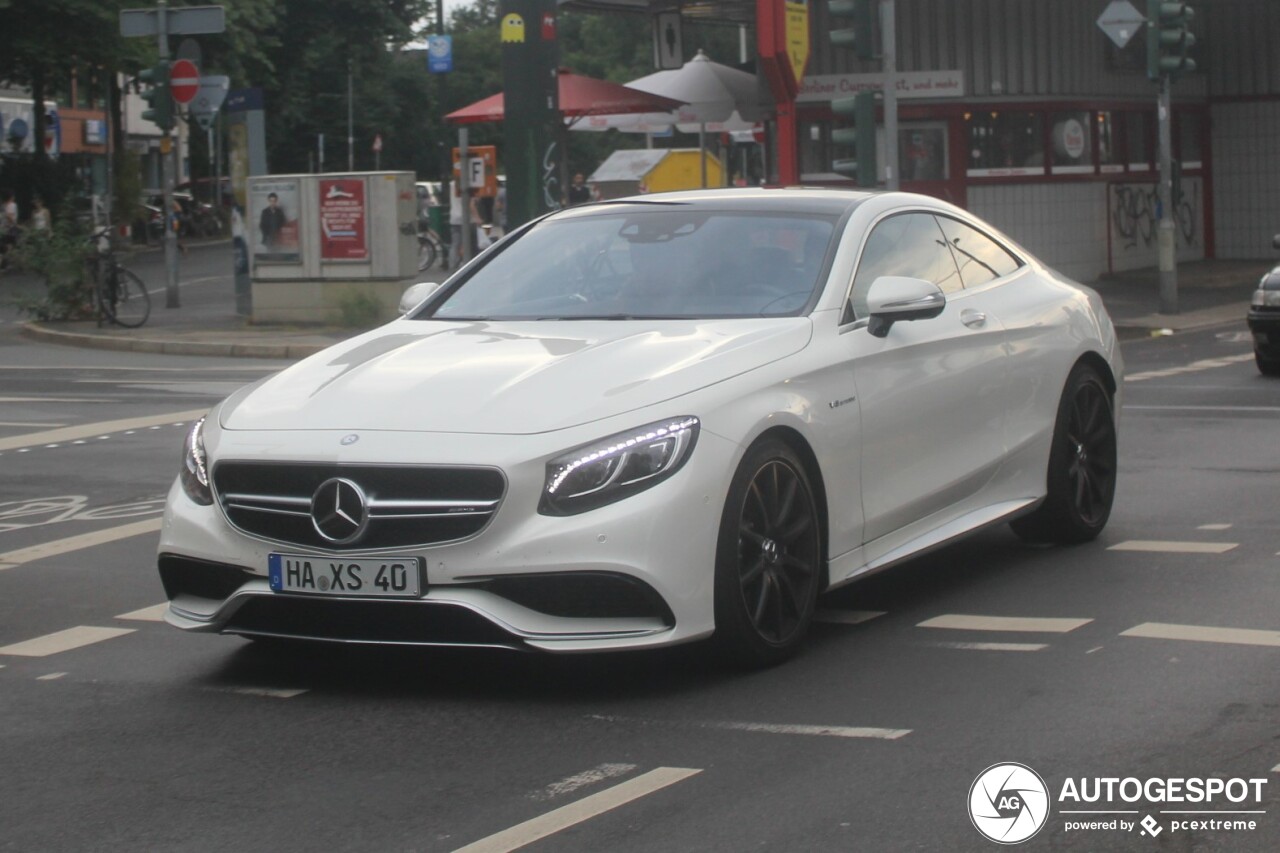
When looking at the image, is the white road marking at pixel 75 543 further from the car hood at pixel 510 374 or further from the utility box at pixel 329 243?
the utility box at pixel 329 243

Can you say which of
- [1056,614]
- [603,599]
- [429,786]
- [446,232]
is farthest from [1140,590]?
[446,232]

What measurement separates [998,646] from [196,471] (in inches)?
103

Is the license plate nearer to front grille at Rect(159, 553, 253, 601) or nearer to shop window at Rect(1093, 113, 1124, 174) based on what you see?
front grille at Rect(159, 553, 253, 601)

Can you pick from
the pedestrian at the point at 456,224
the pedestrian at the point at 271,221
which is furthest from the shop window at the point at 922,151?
the pedestrian at the point at 456,224

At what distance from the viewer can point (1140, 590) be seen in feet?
24.4

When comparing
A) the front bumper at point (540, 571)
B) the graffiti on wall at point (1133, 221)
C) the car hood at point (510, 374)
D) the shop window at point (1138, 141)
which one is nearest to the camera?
the front bumper at point (540, 571)

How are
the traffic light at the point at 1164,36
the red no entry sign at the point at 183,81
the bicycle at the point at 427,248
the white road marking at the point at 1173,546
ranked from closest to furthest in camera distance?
the white road marking at the point at 1173,546, the traffic light at the point at 1164,36, the red no entry sign at the point at 183,81, the bicycle at the point at 427,248

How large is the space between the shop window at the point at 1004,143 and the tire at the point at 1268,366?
11.4m

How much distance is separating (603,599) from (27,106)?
2468 inches

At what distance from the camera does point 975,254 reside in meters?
8.27

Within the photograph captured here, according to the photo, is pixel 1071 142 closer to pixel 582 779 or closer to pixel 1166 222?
pixel 1166 222

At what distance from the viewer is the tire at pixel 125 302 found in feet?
82.9

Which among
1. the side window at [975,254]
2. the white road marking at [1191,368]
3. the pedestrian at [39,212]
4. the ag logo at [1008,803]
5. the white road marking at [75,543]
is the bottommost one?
the ag logo at [1008,803]

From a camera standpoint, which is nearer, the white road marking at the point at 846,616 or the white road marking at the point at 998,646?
the white road marking at the point at 998,646
